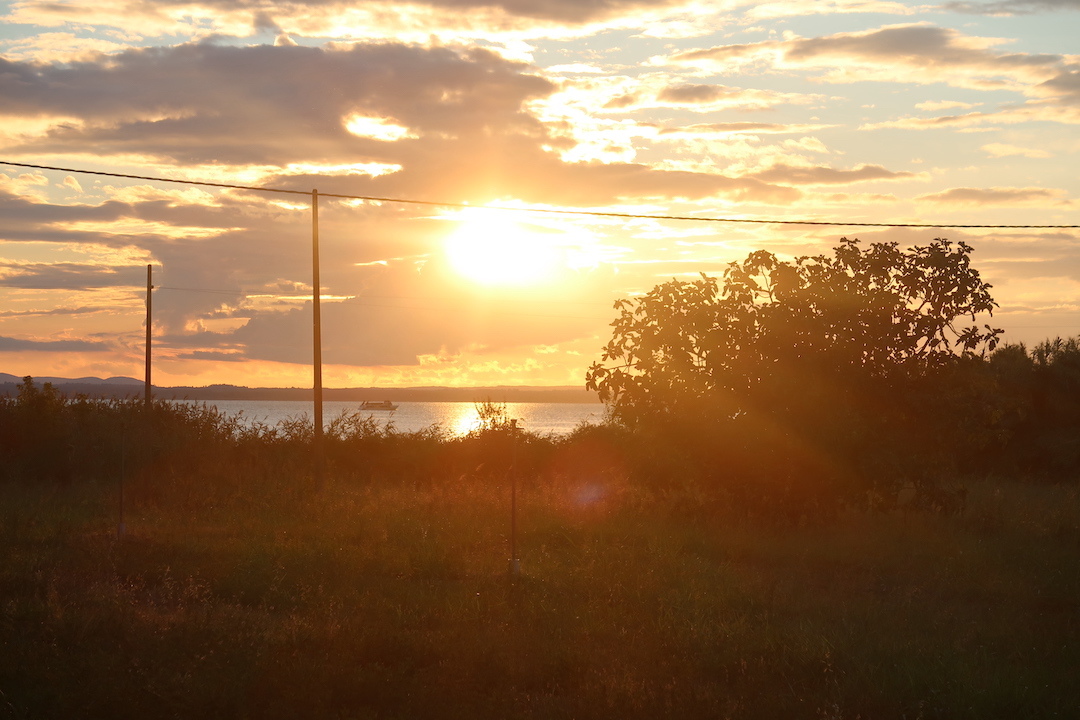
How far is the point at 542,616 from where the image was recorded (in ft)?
39.0

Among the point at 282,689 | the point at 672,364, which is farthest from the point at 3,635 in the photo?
the point at 672,364

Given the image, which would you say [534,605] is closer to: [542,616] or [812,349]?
[542,616]

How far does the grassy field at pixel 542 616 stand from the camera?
9.06 meters

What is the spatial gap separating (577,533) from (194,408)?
20624 mm

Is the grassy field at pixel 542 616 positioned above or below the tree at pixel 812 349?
below

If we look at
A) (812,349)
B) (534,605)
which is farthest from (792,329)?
(534,605)

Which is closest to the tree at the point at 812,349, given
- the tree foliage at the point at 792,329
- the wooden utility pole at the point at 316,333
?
the tree foliage at the point at 792,329

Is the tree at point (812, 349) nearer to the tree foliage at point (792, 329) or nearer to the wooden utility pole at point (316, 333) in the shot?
the tree foliage at point (792, 329)

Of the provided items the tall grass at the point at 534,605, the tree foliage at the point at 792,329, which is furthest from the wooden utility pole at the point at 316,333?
the tree foliage at the point at 792,329

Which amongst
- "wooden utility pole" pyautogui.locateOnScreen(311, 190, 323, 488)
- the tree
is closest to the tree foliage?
the tree

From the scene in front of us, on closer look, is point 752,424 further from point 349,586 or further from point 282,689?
point 282,689

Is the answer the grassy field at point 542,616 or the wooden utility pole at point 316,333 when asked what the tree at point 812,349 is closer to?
the grassy field at point 542,616

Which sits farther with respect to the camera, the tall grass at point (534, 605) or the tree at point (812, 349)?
the tree at point (812, 349)

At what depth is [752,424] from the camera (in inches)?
720
